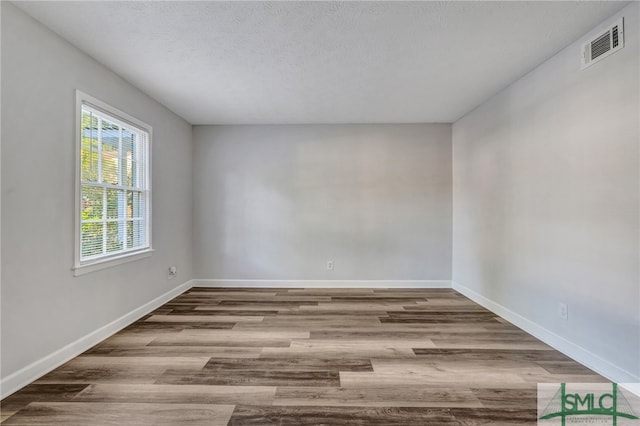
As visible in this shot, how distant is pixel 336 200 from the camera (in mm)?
4578

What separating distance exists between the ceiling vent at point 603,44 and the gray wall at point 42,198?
13.0ft

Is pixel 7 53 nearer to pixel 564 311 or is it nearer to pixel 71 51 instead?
pixel 71 51

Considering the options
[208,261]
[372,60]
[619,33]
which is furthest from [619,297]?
[208,261]

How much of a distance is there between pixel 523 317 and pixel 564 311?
0.55 meters

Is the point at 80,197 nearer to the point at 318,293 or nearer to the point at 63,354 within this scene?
the point at 63,354

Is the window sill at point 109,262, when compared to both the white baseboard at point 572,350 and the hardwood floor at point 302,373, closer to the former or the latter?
the hardwood floor at point 302,373

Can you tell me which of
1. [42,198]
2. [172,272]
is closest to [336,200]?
[172,272]

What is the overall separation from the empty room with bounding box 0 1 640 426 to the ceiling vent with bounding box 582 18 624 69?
13 millimetres

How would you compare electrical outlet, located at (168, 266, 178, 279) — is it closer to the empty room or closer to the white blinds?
the empty room

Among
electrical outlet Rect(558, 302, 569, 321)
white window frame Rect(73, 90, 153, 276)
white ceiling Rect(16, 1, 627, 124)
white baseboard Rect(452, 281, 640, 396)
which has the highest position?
white ceiling Rect(16, 1, 627, 124)

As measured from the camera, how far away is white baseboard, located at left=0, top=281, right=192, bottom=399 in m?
1.89

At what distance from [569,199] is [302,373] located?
2509 mm

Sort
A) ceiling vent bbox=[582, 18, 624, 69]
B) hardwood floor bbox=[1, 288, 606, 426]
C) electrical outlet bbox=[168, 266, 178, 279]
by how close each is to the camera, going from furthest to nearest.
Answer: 1. electrical outlet bbox=[168, 266, 178, 279]
2. ceiling vent bbox=[582, 18, 624, 69]
3. hardwood floor bbox=[1, 288, 606, 426]

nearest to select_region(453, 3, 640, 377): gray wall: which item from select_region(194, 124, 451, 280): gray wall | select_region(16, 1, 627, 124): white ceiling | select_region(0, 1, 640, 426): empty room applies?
select_region(0, 1, 640, 426): empty room
